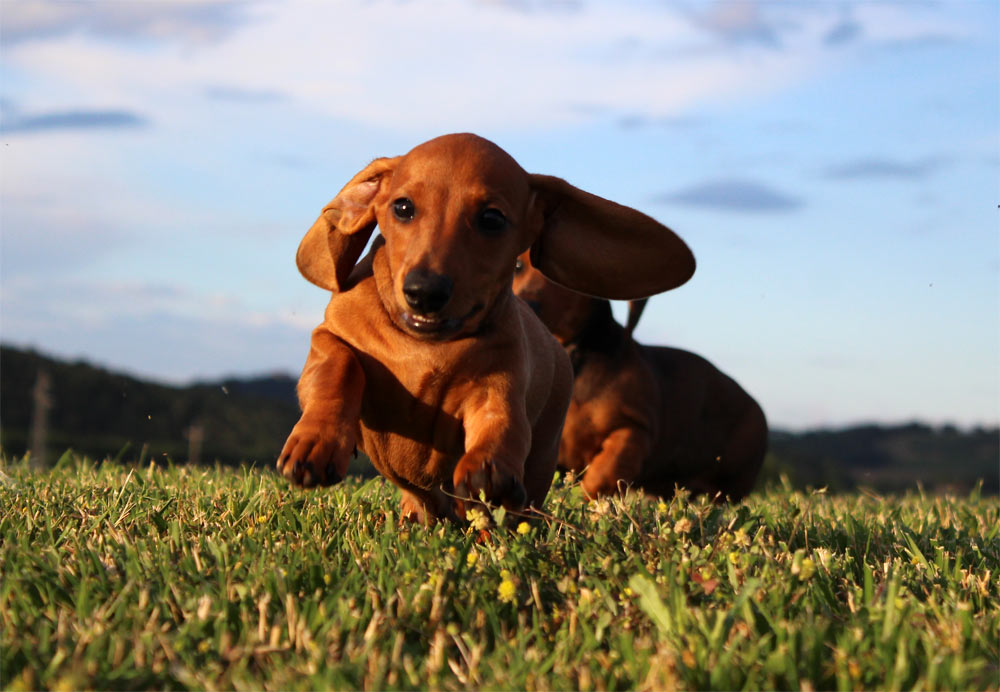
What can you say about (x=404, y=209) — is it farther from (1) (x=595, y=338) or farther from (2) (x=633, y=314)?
(2) (x=633, y=314)

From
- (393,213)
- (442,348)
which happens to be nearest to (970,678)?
(442,348)

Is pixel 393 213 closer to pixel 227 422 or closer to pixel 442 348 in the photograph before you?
pixel 442 348

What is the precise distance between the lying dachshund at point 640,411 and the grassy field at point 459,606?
3.15 metres

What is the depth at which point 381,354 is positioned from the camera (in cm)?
395

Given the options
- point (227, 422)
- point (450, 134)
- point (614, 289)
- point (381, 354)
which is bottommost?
point (227, 422)

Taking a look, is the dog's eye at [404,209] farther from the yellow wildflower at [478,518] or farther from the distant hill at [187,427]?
the distant hill at [187,427]

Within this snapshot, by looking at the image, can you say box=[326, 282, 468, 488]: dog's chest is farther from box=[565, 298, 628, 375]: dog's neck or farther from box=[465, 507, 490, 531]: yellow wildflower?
box=[565, 298, 628, 375]: dog's neck

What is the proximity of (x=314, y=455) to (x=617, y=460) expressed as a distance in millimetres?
4127

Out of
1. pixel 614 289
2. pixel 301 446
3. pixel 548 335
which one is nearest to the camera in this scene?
pixel 301 446

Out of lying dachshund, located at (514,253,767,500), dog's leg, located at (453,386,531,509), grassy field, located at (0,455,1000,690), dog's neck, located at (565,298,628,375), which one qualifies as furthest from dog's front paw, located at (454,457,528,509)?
dog's neck, located at (565,298,628,375)

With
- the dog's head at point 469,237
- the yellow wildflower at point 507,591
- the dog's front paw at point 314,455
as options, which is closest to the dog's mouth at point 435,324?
the dog's head at point 469,237

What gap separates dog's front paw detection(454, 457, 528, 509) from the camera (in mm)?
3377

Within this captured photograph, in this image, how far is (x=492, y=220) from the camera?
150 inches

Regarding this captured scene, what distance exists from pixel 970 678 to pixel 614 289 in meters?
2.20
